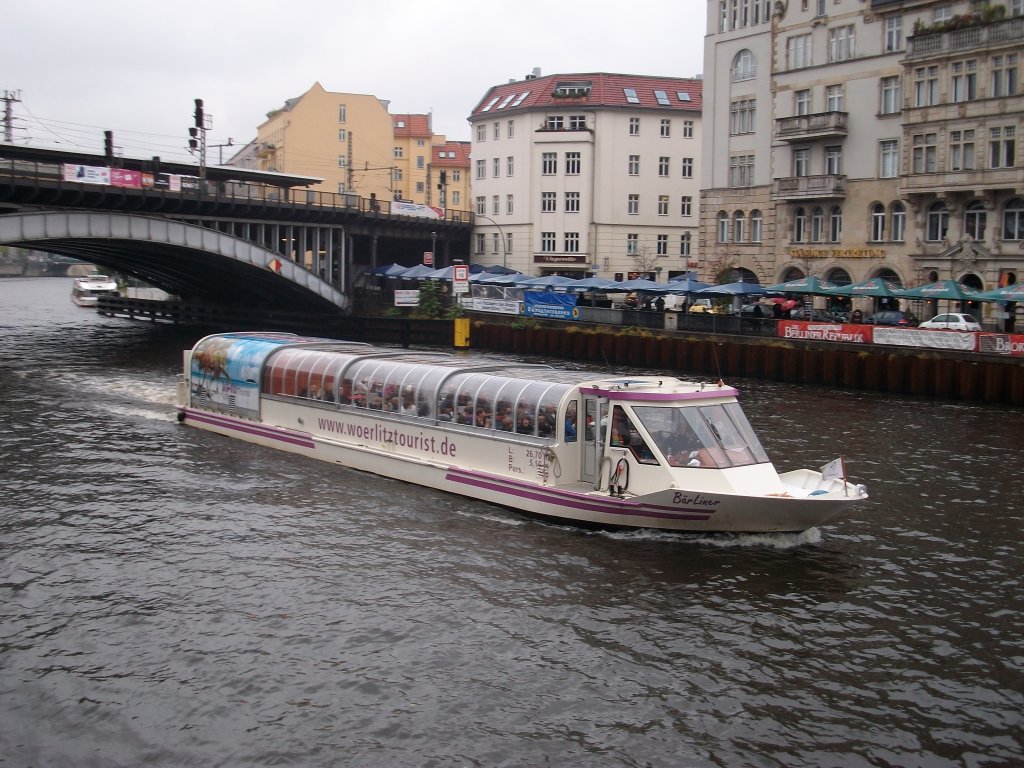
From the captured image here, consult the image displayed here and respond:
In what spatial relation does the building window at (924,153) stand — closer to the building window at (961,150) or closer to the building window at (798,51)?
the building window at (961,150)

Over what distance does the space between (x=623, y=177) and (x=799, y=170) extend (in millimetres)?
23400

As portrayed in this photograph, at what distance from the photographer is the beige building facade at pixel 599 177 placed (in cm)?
8650

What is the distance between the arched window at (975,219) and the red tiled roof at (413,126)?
90966 millimetres

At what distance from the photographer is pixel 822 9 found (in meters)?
63.8

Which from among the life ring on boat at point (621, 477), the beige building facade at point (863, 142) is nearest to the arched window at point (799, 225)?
the beige building facade at point (863, 142)

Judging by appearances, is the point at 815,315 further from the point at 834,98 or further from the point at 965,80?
the point at 834,98

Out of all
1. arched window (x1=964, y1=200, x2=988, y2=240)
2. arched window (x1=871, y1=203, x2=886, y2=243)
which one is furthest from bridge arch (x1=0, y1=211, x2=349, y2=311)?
arched window (x1=964, y1=200, x2=988, y2=240)

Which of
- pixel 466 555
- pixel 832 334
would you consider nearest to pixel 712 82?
pixel 832 334

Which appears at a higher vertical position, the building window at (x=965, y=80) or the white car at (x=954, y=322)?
the building window at (x=965, y=80)

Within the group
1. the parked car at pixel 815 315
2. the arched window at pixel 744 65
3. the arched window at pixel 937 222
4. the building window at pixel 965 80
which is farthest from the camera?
the arched window at pixel 744 65

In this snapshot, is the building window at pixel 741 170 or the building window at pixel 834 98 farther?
the building window at pixel 741 170

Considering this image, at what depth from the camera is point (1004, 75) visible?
53.8 m

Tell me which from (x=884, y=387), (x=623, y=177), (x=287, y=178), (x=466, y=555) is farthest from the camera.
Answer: (x=623, y=177)

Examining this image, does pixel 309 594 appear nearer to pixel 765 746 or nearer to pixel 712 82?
pixel 765 746
